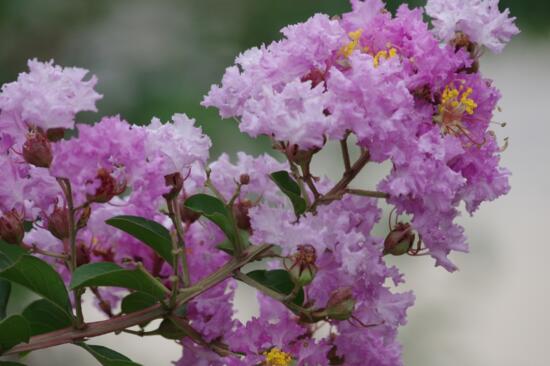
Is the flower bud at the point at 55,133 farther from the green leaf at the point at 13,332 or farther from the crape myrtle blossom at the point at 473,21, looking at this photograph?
the crape myrtle blossom at the point at 473,21

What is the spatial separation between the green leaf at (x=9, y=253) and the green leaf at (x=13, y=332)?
0.06 metres

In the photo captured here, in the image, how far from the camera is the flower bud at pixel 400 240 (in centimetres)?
85

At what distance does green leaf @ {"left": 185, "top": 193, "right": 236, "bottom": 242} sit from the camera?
86 cm

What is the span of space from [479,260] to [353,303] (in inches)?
88.0

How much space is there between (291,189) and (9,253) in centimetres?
23

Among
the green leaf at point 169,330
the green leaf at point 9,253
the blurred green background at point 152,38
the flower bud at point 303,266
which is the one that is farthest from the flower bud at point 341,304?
the blurred green background at point 152,38

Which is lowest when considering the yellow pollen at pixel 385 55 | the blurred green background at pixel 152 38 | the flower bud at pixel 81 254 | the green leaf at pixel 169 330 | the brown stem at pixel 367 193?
the green leaf at pixel 169 330

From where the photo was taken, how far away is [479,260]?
118 inches

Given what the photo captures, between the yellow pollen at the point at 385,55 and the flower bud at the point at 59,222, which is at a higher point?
the yellow pollen at the point at 385,55

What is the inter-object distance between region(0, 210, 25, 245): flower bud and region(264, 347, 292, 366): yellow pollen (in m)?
0.21

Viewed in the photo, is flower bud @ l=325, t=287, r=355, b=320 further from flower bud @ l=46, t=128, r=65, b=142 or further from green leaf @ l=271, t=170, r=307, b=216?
flower bud @ l=46, t=128, r=65, b=142

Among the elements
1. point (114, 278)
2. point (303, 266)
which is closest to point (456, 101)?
point (303, 266)

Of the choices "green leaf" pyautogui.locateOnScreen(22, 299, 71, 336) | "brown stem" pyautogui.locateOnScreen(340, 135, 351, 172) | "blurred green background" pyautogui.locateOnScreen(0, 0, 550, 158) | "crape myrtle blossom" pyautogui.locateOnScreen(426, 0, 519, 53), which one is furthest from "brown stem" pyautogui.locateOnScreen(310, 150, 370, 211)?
"blurred green background" pyautogui.locateOnScreen(0, 0, 550, 158)

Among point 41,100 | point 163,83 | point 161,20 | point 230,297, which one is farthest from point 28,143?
point 161,20
